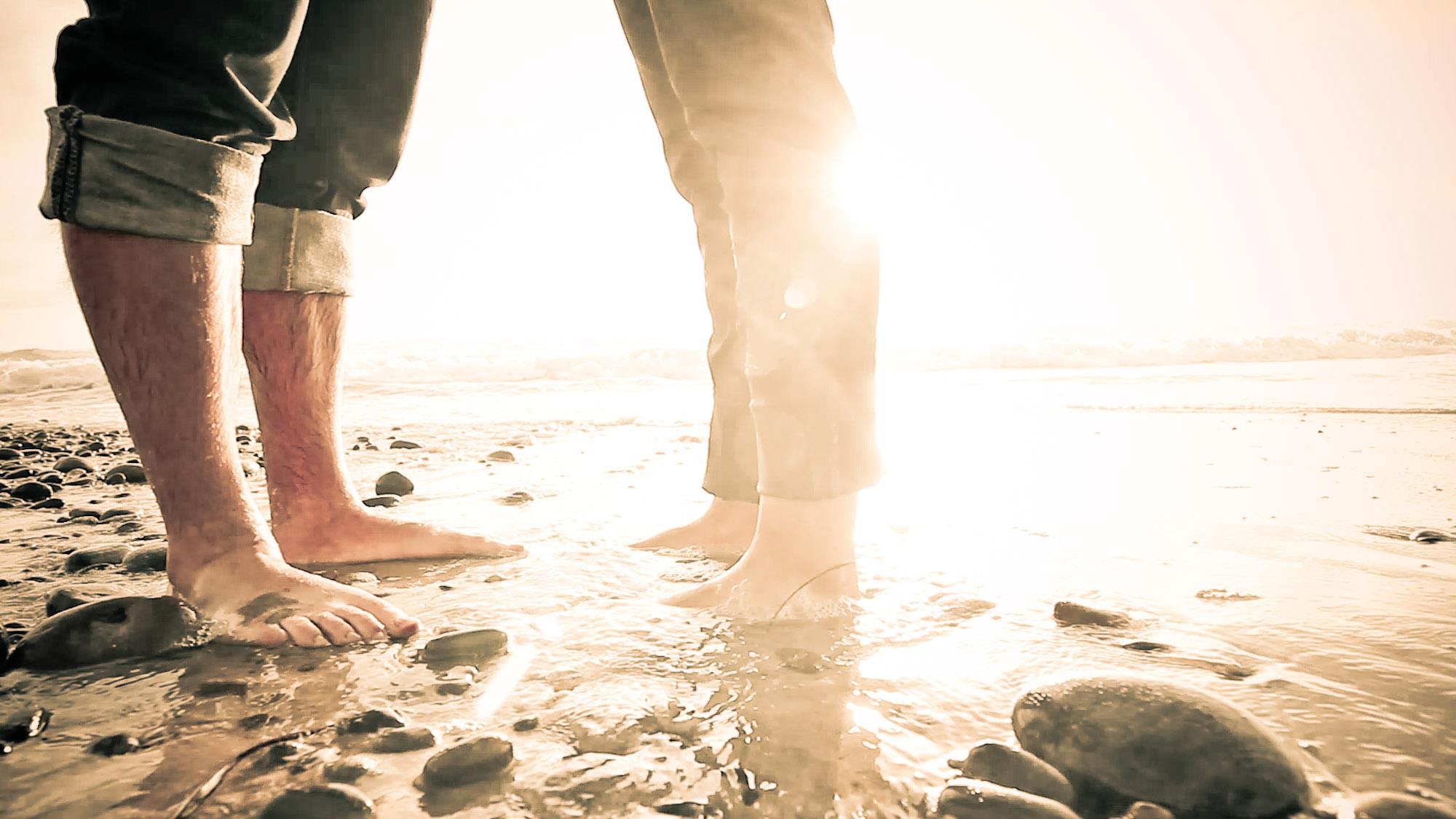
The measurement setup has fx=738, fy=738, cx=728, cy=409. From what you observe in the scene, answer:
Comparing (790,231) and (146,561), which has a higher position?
(790,231)

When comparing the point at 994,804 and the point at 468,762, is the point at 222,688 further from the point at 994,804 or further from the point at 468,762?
the point at 994,804

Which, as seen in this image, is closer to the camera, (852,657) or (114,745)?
(114,745)

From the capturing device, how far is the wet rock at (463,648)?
122cm

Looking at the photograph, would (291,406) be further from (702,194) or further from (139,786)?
(139,786)

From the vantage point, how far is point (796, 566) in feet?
4.75

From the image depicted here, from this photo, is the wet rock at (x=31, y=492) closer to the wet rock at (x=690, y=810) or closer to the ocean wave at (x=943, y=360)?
the wet rock at (x=690, y=810)

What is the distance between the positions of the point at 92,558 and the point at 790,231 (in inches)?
78.6

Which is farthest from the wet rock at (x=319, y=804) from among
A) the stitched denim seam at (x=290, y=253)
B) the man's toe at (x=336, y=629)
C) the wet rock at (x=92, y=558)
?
the stitched denim seam at (x=290, y=253)

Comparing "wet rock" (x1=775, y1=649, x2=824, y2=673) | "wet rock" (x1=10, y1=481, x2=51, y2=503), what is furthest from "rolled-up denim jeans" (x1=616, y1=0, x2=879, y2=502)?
"wet rock" (x1=10, y1=481, x2=51, y2=503)

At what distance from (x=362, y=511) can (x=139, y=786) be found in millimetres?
1428

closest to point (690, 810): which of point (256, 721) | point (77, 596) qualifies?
point (256, 721)

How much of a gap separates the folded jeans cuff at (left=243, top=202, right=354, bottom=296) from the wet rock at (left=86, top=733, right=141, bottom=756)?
1525 mm

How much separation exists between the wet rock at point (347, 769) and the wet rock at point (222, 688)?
0.33 m

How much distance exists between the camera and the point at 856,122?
1.59 meters
